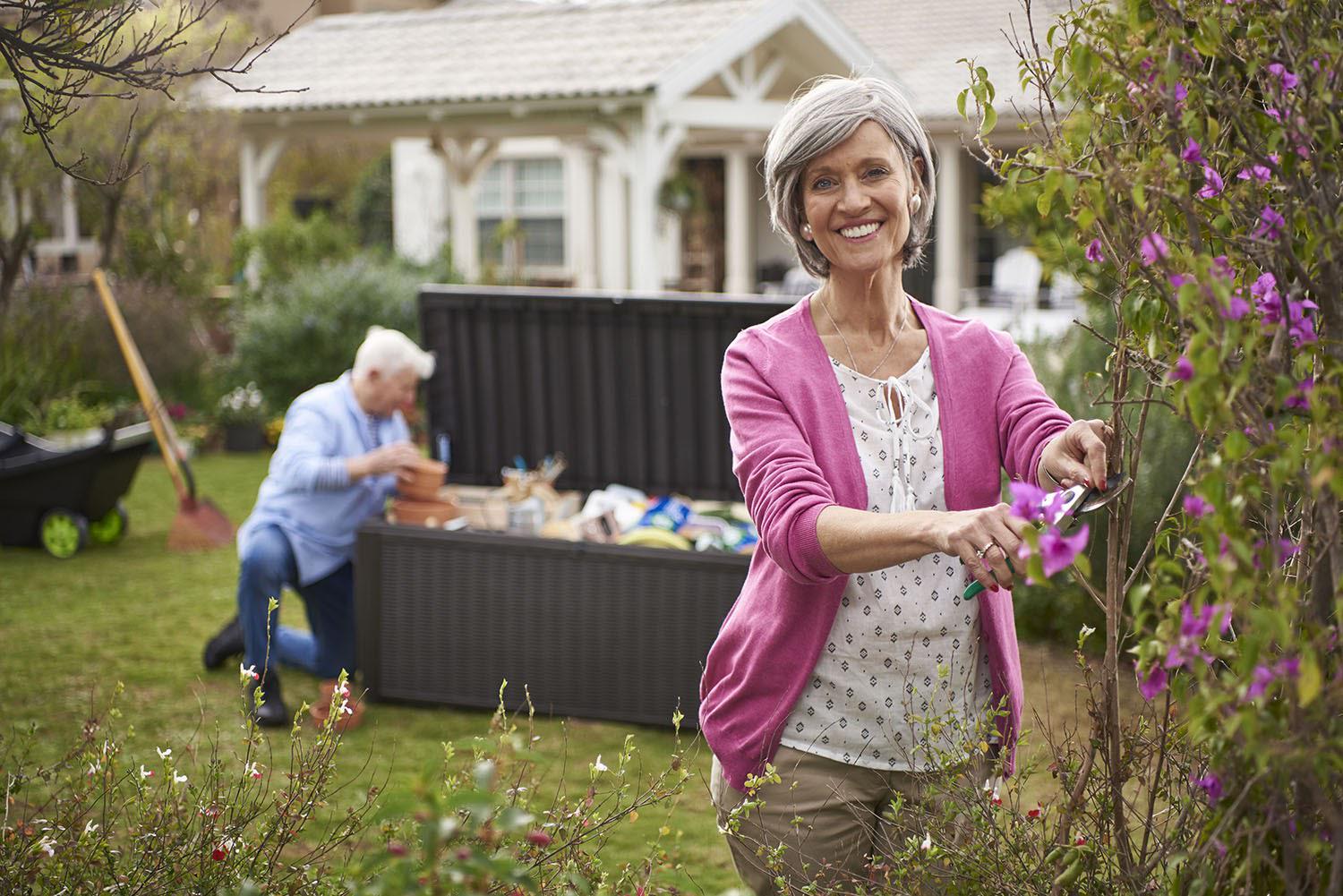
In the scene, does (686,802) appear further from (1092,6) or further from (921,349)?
(1092,6)

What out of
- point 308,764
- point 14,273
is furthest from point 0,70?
point 308,764

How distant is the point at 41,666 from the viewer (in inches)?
239

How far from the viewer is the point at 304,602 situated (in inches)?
231

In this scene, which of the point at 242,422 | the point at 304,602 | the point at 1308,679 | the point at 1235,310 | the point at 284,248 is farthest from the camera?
the point at 284,248

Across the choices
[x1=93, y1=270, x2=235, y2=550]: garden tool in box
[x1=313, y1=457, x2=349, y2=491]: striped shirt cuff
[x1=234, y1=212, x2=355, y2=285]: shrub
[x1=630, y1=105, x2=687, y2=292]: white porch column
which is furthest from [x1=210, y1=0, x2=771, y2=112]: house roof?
[x1=313, y1=457, x2=349, y2=491]: striped shirt cuff

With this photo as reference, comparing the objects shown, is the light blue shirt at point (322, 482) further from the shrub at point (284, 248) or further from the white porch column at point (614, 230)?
the shrub at point (284, 248)

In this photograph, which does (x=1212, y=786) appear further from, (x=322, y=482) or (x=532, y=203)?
(x=532, y=203)

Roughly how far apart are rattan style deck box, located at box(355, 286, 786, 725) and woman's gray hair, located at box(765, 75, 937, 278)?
2718 mm

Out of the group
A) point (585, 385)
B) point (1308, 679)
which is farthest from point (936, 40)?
point (1308, 679)

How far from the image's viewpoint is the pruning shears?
5.52 feet

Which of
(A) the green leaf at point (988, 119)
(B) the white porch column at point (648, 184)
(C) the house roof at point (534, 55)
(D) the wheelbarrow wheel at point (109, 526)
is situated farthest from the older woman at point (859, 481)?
(B) the white porch column at point (648, 184)

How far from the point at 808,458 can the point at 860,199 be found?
1.39ft

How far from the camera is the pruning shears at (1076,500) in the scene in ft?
5.52

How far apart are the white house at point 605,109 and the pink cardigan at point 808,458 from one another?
8.15m
